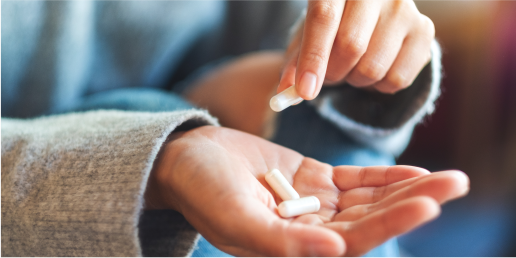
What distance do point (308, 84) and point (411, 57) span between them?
30cm

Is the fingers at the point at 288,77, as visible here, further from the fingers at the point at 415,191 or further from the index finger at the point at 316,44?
the fingers at the point at 415,191

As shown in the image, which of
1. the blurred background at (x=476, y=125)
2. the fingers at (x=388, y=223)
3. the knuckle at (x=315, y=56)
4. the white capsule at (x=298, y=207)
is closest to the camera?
the fingers at (x=388, y=223)

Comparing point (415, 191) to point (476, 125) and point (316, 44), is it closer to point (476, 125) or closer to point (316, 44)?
point (316, 44)

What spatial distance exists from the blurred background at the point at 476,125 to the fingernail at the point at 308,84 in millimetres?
1082

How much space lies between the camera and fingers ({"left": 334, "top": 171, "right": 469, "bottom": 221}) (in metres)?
0.47

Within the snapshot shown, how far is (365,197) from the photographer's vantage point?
57cm

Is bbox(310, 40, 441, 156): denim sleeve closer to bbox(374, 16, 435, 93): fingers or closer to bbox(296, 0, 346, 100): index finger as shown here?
bbox(374, 16, 435, 93): fingers

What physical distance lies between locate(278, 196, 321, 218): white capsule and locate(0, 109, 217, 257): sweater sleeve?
19 cm

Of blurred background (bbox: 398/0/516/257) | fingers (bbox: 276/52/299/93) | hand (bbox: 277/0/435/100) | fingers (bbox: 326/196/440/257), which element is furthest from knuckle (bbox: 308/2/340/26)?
blurred background (bbox: 398/0/516/257)

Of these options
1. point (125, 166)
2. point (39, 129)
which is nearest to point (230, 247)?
point (125, 166)

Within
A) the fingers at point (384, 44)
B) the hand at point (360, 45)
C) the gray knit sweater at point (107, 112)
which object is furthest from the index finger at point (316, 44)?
the gray knit sweater at point (107, 112)

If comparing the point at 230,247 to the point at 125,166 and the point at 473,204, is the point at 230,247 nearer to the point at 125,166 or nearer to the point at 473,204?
the point at 125,166

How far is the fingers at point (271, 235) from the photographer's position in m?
0.42

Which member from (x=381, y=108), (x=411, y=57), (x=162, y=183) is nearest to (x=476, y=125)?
(x=381, y=108)
